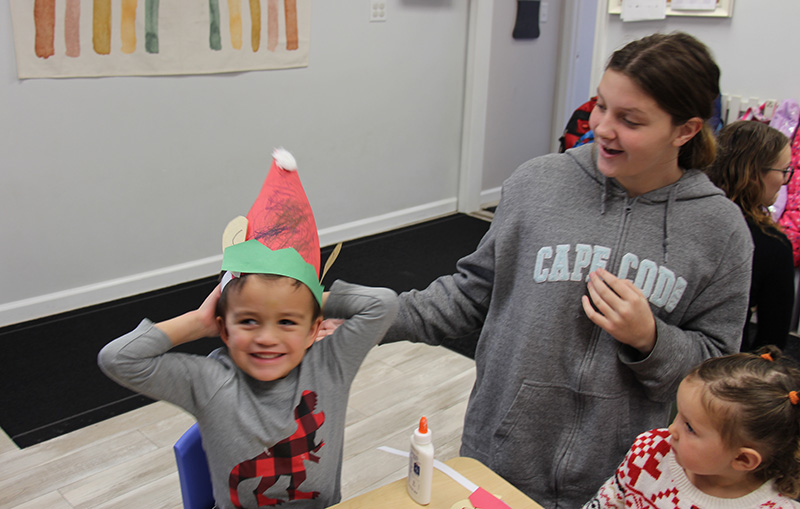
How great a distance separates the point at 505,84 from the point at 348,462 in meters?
3.60

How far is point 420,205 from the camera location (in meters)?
5.00

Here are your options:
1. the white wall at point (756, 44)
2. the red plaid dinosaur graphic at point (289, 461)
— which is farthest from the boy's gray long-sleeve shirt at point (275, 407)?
the white wall at point (756, 44)

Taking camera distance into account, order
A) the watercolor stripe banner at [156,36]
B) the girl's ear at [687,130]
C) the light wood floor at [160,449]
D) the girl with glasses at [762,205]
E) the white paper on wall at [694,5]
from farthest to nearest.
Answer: the white paper on wall at [694,5], the watercolor stripe banner at [156,36], the light wood floor at [160,449], the girl with glasses at [762,205], the girl's ear at [687,130]

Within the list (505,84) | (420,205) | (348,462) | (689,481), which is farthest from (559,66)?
(689,481)

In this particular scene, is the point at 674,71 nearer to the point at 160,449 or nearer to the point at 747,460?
the point at 747,460

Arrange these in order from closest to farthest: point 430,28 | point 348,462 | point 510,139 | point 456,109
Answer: point 348,462 < point 430,28 < point 456,109 < point 510,139

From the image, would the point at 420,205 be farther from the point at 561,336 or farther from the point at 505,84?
the point at 561,336

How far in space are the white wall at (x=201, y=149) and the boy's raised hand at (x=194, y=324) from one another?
2.40 metres

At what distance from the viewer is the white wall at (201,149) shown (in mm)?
3197

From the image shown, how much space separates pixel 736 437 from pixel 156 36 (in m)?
3.11

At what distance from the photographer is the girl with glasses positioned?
1.88 metres

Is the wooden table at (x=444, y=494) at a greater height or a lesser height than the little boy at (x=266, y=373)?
lesser

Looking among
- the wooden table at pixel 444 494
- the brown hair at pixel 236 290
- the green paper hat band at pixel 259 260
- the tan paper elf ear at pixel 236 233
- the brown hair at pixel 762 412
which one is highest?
the tan paper elf ear at pixel 236 233

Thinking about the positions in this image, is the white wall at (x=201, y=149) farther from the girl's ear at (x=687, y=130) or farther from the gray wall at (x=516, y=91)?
the girl's ear at (x=687, y=130)
